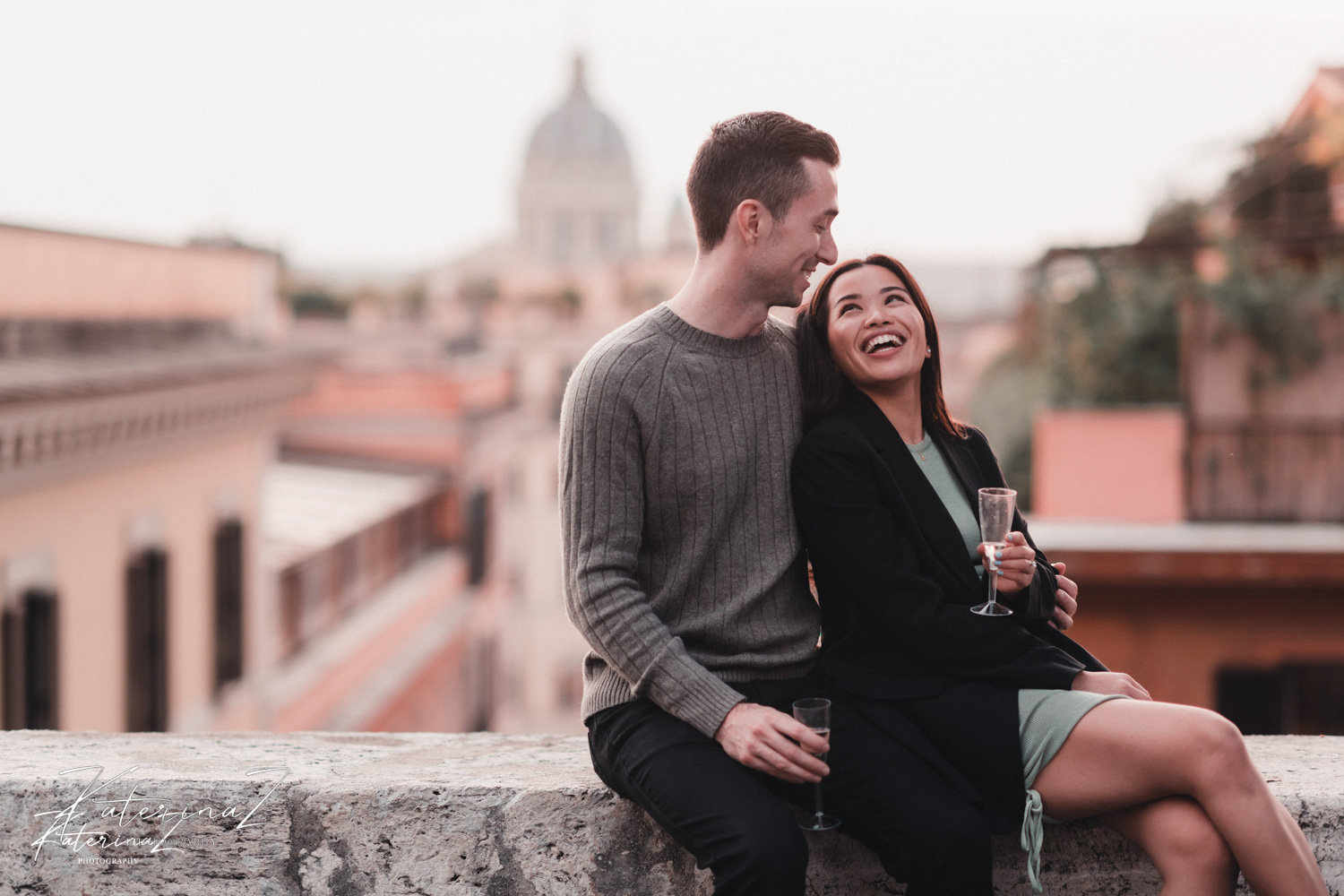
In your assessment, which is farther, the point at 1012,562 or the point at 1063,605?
the point at 1063,605

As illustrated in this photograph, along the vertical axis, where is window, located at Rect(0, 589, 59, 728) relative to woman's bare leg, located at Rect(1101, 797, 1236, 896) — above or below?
below

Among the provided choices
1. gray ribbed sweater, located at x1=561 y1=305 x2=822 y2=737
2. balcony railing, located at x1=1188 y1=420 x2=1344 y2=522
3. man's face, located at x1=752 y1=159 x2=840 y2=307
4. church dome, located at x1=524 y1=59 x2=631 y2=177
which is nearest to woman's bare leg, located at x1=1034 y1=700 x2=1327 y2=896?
gray ribbed sweater, located at x1=561 y1=305 x2=822 y2=737

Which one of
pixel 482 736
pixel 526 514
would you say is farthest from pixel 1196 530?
pixel 526 514

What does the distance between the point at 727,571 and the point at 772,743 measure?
33 cm

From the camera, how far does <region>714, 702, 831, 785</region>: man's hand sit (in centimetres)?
206

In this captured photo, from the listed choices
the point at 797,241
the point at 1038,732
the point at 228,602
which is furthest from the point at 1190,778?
the point at 228,602

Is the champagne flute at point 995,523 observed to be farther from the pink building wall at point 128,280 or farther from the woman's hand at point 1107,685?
the pink building wall at point 128,280

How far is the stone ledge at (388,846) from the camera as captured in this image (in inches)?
88.1

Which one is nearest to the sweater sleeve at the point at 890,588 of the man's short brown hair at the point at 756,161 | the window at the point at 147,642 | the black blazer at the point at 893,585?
the black blazer at the point at 893,585

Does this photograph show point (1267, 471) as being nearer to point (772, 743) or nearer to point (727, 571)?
point (727, 571)

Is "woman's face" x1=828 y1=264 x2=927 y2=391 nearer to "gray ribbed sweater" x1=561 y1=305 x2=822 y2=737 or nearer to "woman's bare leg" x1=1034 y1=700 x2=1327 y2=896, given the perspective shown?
"gray ribbed sweater" x1=561 y1=305 x2=822 y2=737

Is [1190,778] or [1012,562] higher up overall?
[1012,562]

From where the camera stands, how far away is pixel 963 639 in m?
2.25

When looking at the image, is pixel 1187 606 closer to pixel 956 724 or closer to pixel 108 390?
pixel 956 724
